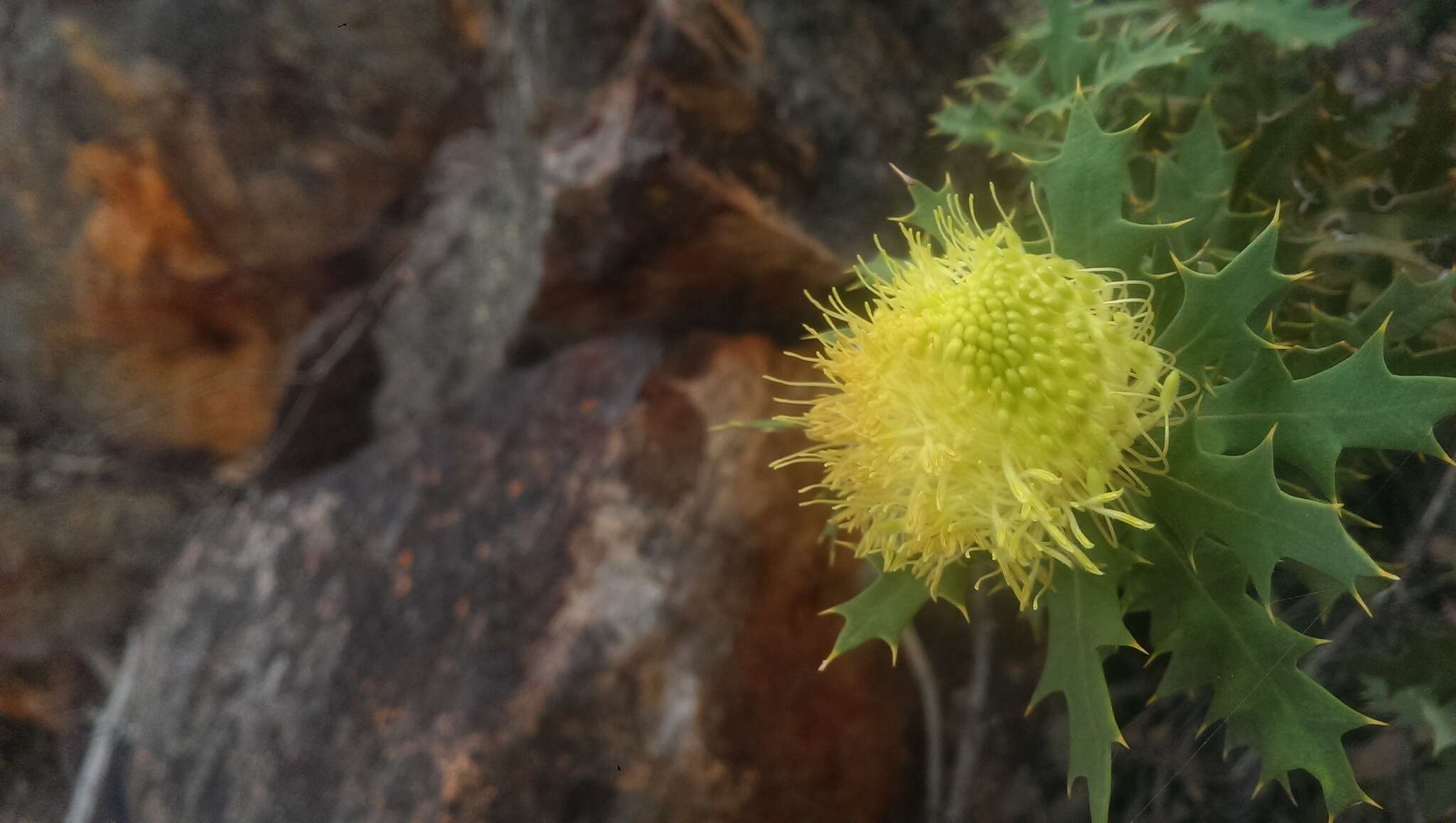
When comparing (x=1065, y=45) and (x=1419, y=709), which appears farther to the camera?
(x=1065, y=45)

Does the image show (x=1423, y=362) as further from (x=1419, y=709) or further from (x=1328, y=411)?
(x=1419, y=709)

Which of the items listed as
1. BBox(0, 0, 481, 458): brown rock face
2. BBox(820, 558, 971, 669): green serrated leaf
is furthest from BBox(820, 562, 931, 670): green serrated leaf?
BBox(0, 0, 481, 458): brown rock face

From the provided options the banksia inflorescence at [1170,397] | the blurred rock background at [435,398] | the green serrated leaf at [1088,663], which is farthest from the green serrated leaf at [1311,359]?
the blurred rock background at [435,398]

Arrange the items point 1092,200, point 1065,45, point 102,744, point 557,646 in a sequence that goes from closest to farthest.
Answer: point 1092,200
point 1065,45
point 557,646
point 102,744

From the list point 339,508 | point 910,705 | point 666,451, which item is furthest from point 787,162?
point 339,508

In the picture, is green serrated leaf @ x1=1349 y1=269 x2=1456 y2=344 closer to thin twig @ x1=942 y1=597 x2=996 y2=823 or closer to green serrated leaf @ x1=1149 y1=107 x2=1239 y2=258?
green serrated leaf @ x1=1149 y1=107 x2=1239 y2=258

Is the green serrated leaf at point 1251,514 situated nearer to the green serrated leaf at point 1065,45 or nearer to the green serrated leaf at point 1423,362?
the green serrated leaf at point 1423,362

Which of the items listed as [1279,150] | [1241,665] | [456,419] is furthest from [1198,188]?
[456,419]
